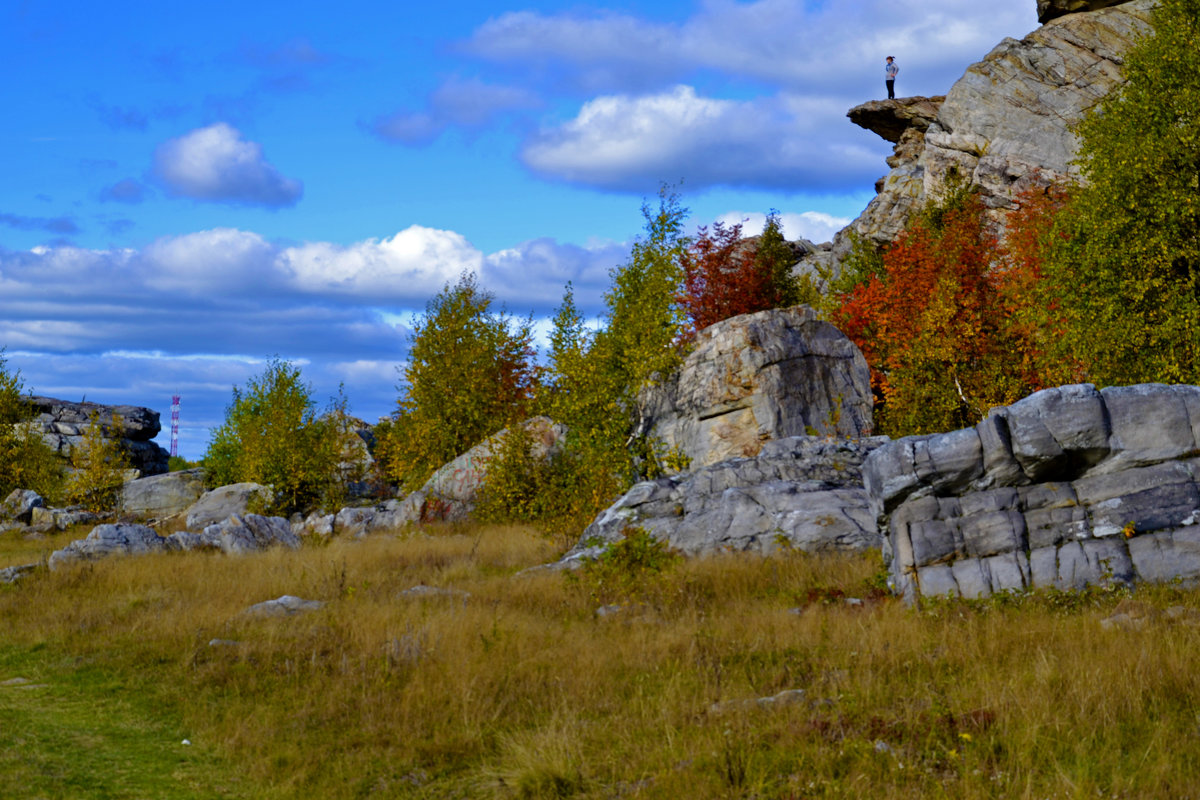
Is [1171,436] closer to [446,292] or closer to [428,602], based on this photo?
[428,602]

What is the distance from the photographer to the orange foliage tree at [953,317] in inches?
1325

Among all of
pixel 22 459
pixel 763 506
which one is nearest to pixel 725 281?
pixel 763 506

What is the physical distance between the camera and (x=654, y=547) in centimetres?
1650

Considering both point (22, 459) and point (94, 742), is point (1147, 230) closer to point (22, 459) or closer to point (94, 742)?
point (94, 742)

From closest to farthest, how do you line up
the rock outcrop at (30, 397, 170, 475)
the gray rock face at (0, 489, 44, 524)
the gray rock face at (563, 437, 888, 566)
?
the gray rock face at (563, 437, 888, 566) < the gray rock face at (0, 489, 44, 524) < the rock outcrop at (30, 397, 170, 475)

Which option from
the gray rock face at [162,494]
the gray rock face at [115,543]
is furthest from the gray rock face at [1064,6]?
the gray rock face at [162,494]

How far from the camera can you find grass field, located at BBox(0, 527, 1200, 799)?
755cm

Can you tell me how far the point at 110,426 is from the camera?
2474 inches

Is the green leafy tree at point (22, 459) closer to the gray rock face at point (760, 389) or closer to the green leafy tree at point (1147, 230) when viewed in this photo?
the gray rock face at point (760, 389)

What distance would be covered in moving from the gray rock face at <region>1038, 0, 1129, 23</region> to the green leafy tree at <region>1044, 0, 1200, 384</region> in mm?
32019

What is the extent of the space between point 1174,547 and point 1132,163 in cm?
1856

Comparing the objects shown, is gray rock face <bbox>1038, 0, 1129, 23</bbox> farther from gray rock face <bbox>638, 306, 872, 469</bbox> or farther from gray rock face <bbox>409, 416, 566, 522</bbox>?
gray rock face <bbox>409, 416, 566, 522</bbox>

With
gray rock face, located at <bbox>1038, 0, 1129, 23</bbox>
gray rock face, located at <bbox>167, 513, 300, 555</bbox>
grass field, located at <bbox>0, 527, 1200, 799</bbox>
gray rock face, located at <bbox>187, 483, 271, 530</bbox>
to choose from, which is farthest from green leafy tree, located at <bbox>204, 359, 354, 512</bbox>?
gray rock face, located at <bbox>1038, 0, 1129, 23</bbox>

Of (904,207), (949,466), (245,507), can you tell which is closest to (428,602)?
(949,466)
